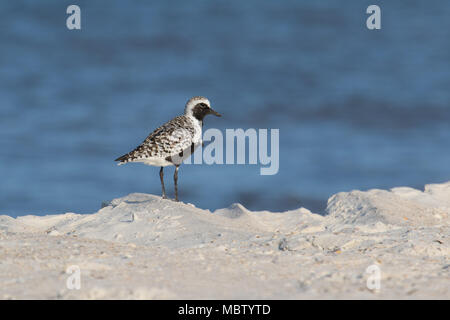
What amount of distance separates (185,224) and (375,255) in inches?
137

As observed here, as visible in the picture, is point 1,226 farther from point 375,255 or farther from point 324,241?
point 375,255

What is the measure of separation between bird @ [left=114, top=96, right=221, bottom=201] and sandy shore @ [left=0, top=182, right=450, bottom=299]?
31.8 inches

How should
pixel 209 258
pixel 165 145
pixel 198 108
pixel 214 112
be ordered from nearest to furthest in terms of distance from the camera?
pixel 209 258 → pixel 165 145 → pixel 198 108 → pixel 214 112

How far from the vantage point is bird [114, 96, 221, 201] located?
11062mm

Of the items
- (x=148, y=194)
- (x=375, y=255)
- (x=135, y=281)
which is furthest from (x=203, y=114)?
(x=135, y=281)

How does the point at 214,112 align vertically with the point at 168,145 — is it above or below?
above

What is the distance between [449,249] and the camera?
8.49 metres

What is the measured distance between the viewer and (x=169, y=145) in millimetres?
11203

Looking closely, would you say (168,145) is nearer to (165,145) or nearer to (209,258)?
(165,145)

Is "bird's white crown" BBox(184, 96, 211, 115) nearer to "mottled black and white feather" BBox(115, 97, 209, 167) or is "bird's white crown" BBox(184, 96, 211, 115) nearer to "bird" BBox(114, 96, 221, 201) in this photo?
"bird" BBox(114, 96, 221, 201)

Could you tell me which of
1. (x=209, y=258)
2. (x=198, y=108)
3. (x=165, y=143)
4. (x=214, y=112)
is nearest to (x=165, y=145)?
(x=165, y=143)

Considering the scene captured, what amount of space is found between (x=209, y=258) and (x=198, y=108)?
5.85m

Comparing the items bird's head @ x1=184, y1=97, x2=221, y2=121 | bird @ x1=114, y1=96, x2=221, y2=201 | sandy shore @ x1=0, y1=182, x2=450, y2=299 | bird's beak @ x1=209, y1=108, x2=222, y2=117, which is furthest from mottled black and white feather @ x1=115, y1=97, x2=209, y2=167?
sandy shore @ x1=0, y1=182, x2=450, y2=299

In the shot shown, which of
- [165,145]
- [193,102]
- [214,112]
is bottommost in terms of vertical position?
[165,145]
